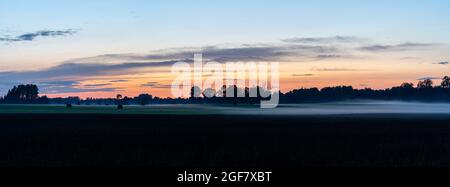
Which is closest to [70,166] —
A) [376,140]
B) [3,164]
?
[3,164]

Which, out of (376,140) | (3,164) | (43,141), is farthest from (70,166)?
(376,140)

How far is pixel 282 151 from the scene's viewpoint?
35.5 metres
